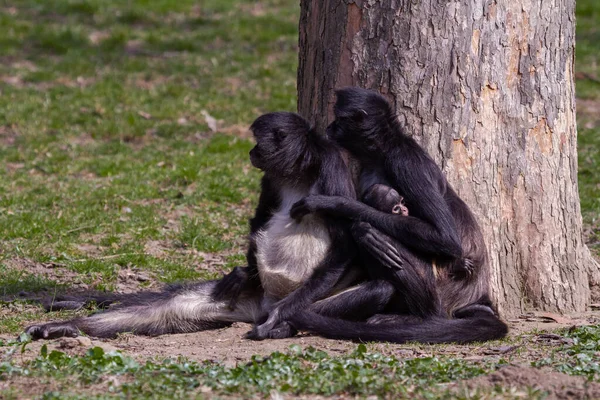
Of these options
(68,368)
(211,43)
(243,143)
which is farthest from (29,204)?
(211,43)

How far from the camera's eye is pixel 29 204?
1013cm

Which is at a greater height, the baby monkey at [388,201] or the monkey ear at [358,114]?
the monkey ear at [358,114]

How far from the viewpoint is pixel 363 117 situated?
6.56 m

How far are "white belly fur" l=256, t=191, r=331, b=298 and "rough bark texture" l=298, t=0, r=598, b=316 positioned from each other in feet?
3.33

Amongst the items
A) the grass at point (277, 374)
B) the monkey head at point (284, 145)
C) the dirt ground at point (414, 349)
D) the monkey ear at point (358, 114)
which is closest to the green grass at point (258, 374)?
the grass at point (277, 374)

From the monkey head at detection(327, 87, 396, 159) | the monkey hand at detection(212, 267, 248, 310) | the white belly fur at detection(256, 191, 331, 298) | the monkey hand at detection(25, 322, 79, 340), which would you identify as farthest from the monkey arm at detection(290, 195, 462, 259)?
the monkey hand at detection(25, 322, 79, 340)

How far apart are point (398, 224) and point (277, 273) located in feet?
3.53

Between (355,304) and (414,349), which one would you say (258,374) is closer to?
(414,349)

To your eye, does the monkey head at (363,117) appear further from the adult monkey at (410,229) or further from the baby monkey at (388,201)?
the baby monkey at (388,201)

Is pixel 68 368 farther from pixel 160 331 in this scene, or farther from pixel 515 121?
pixel 515 121

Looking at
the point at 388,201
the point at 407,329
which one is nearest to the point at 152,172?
the point at 388,201

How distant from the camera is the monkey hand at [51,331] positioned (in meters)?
6.27

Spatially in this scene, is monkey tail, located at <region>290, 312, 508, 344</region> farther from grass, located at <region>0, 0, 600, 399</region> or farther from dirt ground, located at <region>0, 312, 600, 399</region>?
grass, located at <region>0, 0, 600, 399</region>

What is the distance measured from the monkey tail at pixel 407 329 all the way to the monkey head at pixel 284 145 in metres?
1.18
